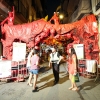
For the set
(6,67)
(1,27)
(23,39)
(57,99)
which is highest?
(1,27)

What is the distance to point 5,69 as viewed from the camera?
8344mm

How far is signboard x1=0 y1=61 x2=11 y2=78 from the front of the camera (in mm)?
8258

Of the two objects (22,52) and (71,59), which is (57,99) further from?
(22,52)

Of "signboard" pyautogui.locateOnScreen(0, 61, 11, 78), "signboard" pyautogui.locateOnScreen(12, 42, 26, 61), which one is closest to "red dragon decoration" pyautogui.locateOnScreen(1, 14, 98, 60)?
"signboard" pyautogui.locateOnScreen(12, 42, 26, 61)

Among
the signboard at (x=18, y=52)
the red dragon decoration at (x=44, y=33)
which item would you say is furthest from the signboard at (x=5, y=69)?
the red dragon decoration at (x=44, y=33)

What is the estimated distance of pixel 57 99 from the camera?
5.84 m

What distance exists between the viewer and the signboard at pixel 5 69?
8.26 meters

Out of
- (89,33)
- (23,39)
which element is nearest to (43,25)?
(23,39)

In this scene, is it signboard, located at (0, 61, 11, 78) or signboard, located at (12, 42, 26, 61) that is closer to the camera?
signboard, located at (0, 61, 11, 78)

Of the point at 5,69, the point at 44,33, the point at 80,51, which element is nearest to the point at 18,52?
the point at 5,69

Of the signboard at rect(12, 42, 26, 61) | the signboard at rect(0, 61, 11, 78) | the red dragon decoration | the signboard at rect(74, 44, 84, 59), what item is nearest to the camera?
the signboard at rect(0, 61, 11, 78)

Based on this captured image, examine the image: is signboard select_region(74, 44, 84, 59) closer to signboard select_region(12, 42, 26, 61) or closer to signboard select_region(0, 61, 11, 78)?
signboard select_region(12, 42, 26, 61)

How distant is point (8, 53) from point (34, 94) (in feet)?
17.0

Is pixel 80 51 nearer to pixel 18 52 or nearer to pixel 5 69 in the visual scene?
pixel 18 52
